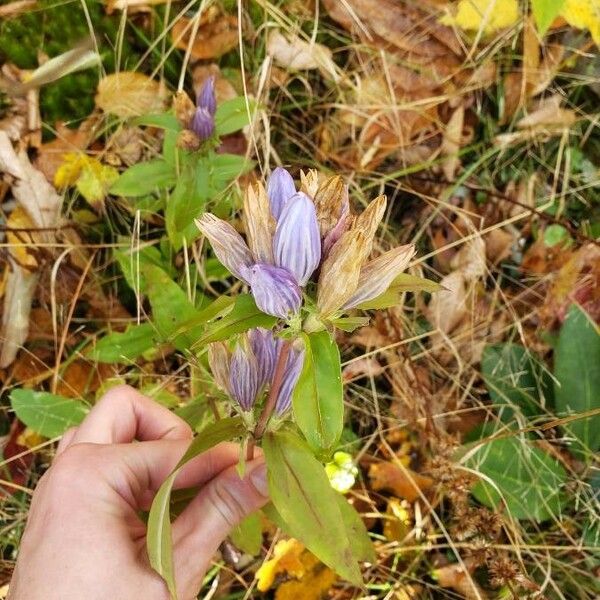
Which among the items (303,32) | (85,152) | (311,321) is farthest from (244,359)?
(303,32)

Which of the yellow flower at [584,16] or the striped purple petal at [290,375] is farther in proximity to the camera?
the yellow flower at [584,16]

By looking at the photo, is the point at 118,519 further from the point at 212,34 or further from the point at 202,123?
the point at 212,34

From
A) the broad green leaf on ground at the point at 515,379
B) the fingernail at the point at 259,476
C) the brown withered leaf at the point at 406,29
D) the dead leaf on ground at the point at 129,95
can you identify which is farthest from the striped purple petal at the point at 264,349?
the brown withered leaf at the point at 406,29

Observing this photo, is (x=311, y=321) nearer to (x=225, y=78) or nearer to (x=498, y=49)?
(x=225, y=78)

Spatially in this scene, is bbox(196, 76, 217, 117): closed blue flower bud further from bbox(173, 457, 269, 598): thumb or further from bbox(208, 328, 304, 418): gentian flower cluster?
bbox(173, 457, 269, 598): thumb

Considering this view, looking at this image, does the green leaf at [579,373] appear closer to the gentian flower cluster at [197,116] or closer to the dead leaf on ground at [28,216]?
the gentian flower cluster at [197,116]

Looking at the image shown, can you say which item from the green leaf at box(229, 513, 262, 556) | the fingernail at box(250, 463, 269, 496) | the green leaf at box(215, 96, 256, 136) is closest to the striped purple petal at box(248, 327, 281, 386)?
the fingernail at box(250, 463, 269, 496)
